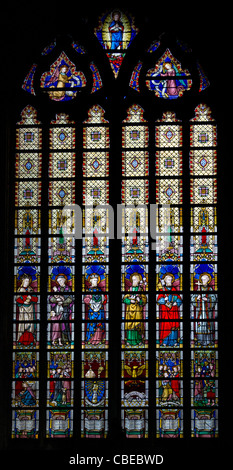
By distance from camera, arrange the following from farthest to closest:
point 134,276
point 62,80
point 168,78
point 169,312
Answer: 1. point 62,80
2. point 168,78
3. point 134,276
4. point 169,312

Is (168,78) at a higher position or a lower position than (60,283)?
higher

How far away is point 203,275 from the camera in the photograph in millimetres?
11805

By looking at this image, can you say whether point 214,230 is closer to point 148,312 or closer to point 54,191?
point 148,312

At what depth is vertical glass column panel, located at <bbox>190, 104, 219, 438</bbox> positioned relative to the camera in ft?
37.7

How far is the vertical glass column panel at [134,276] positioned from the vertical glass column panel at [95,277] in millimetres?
218

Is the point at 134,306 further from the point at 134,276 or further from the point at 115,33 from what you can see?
the point at 115,33

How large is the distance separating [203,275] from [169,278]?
16.2 inches

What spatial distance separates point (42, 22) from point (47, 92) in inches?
35.3

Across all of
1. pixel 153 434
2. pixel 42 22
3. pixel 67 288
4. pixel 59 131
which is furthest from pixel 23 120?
pixel 153 434

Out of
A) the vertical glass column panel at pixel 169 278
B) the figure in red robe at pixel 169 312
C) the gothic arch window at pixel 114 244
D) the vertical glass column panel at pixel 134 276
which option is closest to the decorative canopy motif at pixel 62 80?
the gothic arch window at pixel 114 244

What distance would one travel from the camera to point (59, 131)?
12.3 meters

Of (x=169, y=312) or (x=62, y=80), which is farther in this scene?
(x=62, y=80)

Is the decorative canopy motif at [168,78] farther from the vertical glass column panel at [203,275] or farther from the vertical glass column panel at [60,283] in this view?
the vertical glass column panel at [60,283]

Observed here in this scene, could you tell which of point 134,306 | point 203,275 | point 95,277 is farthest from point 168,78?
point 134,306
